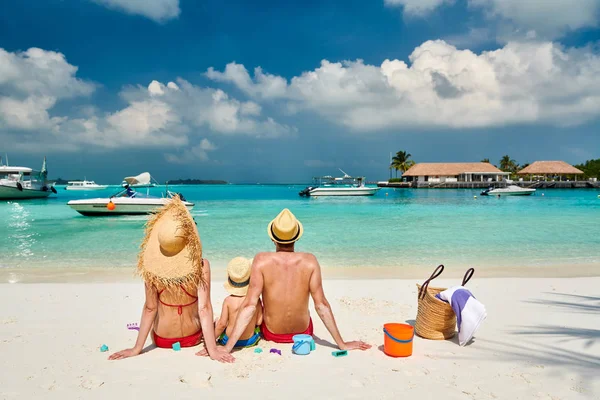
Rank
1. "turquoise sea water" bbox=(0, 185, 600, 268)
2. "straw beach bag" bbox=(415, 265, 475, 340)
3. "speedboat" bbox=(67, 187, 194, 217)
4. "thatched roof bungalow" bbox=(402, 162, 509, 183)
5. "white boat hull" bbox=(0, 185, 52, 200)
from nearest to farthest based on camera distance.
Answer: "straw beach bag" bbox=(415, 265, 475, 340), "turquoise sea water" bbox=(0, 185, 600, 268), "speedboat" bbox=(67, 187, 194, 217), "white boat hull" bbox=(0, 185, 52, 200), "thatched roof bungalow" bbox=(402, 162, 509, 183)

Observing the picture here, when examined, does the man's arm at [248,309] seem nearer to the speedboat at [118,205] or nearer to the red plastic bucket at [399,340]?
the red plastic bucket at [399,340]

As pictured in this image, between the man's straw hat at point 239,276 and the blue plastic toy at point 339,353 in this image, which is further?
the man's straw hat at point 239,276

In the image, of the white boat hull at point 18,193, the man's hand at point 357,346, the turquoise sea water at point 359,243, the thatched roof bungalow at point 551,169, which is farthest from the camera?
the thatched roof bungalow at point 551,169

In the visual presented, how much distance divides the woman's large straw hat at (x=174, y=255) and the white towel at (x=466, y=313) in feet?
8.08

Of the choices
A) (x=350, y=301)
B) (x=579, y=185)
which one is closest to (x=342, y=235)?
(x=350, y=301)

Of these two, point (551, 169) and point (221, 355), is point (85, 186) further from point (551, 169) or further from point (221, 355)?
point (221, 355)

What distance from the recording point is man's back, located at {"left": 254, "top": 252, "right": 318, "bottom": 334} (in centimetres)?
363

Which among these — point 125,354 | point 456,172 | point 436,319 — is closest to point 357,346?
point 436,319

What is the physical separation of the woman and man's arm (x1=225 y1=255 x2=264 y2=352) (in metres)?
0.14

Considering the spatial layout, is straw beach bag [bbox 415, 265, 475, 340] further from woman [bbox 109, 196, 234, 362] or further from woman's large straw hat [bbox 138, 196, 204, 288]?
woman's large straw hat [bbox 138, 196, 204, 288]

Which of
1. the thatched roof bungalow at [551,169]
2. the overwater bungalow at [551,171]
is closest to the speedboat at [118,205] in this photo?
the thatched roof bungalow at [551,169]

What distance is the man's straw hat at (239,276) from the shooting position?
3.80 meters

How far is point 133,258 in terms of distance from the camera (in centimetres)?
1136

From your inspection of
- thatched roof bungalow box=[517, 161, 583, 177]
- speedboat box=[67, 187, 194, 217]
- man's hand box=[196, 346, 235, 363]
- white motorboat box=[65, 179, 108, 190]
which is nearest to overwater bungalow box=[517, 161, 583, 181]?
thatched roof bungalow box=[517, 161, 583, 177]
